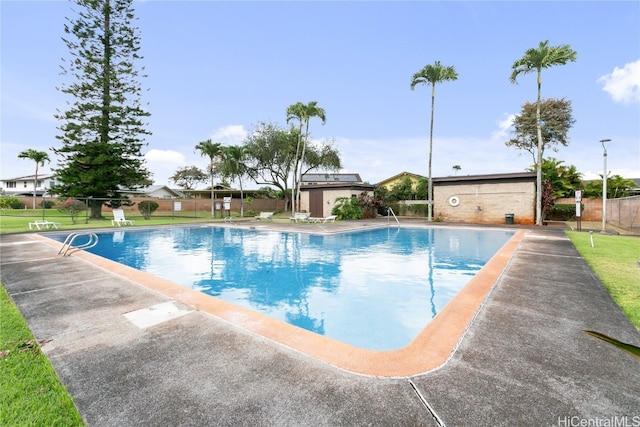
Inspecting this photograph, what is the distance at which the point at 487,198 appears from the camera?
2100 cm

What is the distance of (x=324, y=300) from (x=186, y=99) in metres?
23.8

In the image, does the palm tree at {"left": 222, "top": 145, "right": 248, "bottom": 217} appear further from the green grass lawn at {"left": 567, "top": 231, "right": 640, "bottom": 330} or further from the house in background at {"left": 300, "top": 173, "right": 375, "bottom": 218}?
the green grass lawn at {"left": 567, "top": 231, "right": 640, "bottom": 330}

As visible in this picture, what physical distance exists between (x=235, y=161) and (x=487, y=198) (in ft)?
80.3

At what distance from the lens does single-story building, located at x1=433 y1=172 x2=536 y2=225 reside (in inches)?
778

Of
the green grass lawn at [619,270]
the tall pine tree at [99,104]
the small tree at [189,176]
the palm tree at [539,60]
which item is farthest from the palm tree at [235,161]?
the small tree at [189,176]

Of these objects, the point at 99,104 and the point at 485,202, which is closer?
the point at 485,202

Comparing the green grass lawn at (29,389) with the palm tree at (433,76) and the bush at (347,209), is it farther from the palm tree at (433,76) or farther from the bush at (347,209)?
the palm tree at (433,76)

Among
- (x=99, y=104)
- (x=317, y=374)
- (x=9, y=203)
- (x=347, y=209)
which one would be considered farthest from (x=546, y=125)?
(x=9, y=203)

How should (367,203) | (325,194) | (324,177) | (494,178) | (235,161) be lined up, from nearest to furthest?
(494,178), (367,203), (325,194), (235,161), (324,177)

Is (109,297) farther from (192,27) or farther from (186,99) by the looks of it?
(186,99)

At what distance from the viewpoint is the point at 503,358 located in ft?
9.11

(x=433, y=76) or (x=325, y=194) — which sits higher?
(x=433, y=76)

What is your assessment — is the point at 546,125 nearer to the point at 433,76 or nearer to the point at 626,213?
the point at 626,213

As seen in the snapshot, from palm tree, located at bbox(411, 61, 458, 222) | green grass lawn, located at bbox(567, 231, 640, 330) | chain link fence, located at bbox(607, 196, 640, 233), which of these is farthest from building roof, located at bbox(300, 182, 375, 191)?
green grass lawn, located at bbox(567, 231, 640, 330)
